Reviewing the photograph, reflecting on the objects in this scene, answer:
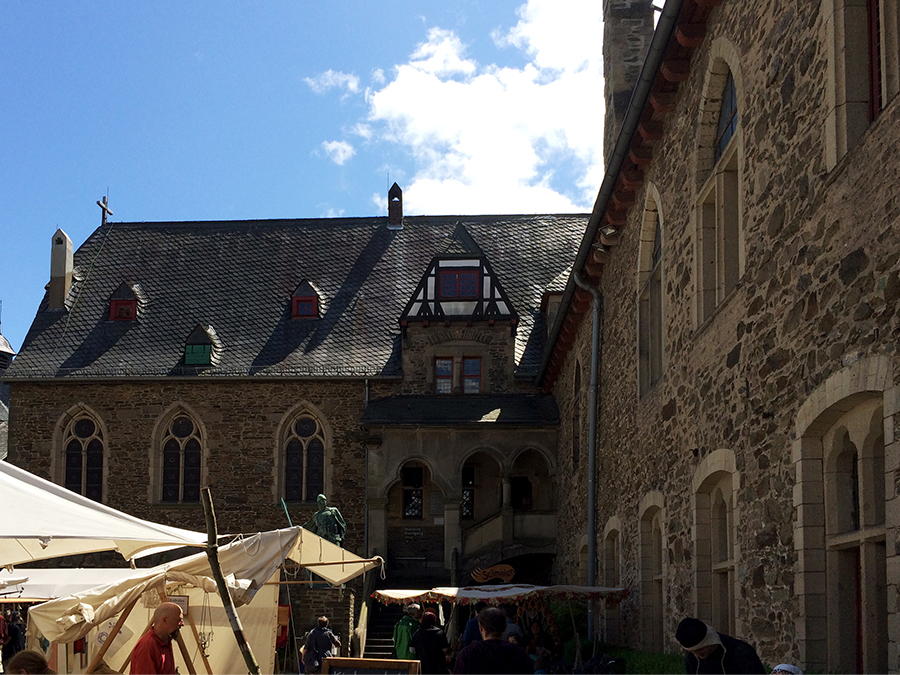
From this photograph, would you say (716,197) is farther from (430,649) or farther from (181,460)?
(181,460)

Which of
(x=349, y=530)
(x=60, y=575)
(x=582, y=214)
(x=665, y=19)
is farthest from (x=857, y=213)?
(x=582, y=214)

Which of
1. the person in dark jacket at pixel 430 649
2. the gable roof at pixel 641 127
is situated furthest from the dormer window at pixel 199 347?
the person in dark jacket at pixel 430 649

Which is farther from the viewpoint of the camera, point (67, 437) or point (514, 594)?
point (67, 437)

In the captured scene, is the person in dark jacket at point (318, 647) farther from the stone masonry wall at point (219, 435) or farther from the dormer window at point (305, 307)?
the dormer window at point (305, 307)

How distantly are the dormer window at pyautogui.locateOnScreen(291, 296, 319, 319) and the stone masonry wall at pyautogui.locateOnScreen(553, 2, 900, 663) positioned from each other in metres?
18.5

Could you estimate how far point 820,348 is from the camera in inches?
275

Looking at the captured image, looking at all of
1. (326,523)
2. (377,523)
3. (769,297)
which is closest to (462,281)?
(377,523)

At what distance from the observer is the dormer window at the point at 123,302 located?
30.9 meters

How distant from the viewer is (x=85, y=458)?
94.8ft

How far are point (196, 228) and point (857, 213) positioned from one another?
1134 inches

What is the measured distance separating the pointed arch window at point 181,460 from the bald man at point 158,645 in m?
21.3

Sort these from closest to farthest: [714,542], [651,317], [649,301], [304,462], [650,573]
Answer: [714,542], [650,573], [651,317], [649,301], [304,462]

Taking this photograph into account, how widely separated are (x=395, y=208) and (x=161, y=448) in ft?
30.1

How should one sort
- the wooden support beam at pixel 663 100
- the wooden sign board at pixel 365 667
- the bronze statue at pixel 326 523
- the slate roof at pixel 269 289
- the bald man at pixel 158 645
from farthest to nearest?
the slate roof at pixel 269 289 → the bronze statue at pixel 326 523 → the wooden support beam at pixel 663 100 → the wooden sign board at pixel 365 667 → the bald man at pixel 158 645
